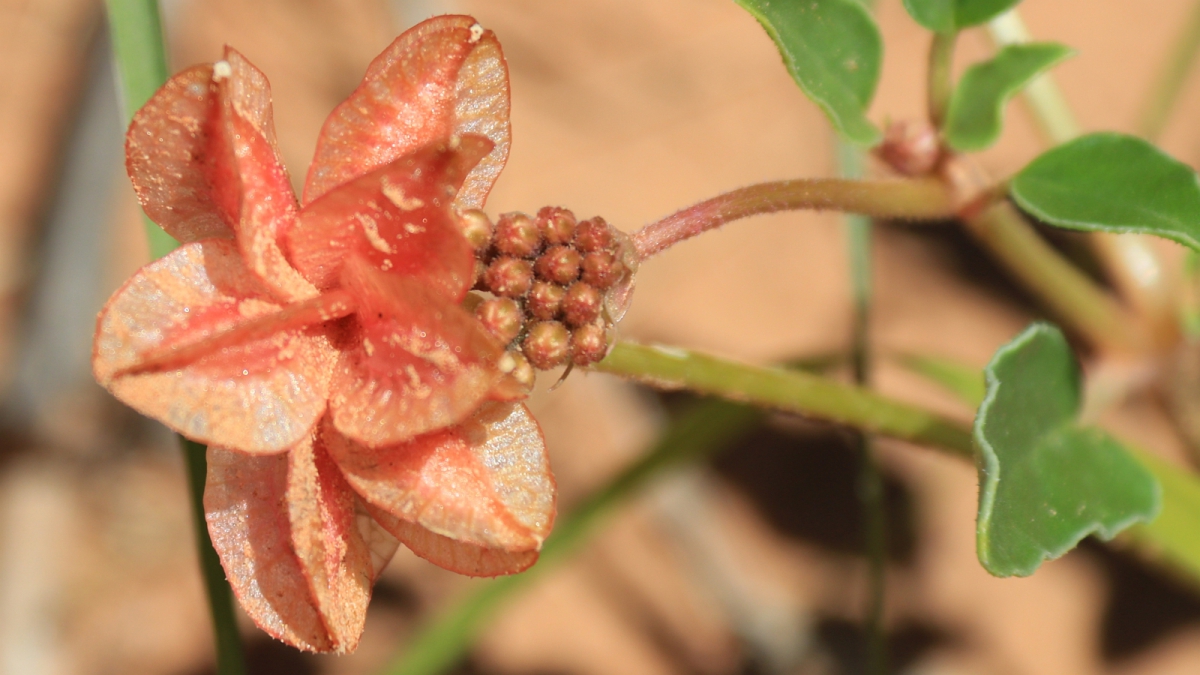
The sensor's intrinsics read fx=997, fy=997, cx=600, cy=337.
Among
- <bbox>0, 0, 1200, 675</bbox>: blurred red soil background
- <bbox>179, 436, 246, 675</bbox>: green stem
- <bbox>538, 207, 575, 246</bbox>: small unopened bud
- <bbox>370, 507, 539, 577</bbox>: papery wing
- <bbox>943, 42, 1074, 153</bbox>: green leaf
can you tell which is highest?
<bbox>538, 207, 575, 246</bbox>: small unopened bud

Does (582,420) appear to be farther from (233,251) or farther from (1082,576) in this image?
(233,251)

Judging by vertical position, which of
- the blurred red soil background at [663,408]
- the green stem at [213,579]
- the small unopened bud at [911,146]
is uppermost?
the small unopened bud at [911,146]

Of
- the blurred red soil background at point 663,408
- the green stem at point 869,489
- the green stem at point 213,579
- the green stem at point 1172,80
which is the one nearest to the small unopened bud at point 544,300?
the green stem at point 213,579

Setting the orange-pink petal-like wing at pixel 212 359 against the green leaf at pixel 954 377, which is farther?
the green leaf at pixel 954 377

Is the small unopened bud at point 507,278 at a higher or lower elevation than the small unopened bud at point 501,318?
higher

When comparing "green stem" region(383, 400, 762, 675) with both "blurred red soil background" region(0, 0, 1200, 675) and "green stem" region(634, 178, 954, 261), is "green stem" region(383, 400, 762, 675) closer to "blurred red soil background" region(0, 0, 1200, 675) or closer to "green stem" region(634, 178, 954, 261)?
"blurred red soil background" region(0, 0, 1200, 675)

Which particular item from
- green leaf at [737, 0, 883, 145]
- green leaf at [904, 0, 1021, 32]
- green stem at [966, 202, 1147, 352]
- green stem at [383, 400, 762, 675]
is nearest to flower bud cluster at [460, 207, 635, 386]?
green leaf at [737, 0, 883, 145]

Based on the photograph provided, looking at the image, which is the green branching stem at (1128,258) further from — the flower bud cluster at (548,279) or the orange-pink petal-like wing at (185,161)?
the orange-pink petal-like wing at (185,161)
